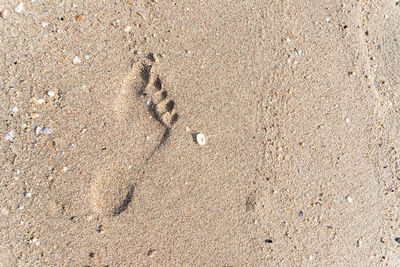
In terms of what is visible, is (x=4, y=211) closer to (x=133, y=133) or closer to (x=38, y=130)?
(x=38, y=130)

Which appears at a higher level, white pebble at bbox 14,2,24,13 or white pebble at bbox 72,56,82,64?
white pebble at bbox 14,2,24,13

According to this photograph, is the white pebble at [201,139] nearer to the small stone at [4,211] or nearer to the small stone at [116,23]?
the small stone at [116,23]

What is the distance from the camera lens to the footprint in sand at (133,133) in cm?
175

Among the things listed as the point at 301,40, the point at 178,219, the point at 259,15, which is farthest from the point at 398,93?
the point at 178,219

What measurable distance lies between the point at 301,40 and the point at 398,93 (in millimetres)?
832

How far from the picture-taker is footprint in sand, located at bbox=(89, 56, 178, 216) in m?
1.75

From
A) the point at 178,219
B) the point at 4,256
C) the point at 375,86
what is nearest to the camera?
the point at 4,256

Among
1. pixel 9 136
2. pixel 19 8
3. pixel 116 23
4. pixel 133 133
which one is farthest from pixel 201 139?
pixel 19 8

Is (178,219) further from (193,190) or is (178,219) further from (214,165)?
(214,165)

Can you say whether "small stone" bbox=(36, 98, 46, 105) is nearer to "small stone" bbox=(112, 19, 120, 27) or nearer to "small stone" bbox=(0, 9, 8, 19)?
"small stone" bbox=(0, 9, 8, 19)

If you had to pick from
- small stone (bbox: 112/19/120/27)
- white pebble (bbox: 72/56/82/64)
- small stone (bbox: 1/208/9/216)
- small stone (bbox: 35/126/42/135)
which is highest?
small stone (bbox: 112/19/120/27)


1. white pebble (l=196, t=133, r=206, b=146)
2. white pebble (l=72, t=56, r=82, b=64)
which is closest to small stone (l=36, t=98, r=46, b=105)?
white pebble (l=72, t=56, r=82, b=64)

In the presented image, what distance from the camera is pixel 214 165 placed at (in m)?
1.80

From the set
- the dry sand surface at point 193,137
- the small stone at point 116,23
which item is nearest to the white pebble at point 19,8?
the dry sand surface at point 193,137
